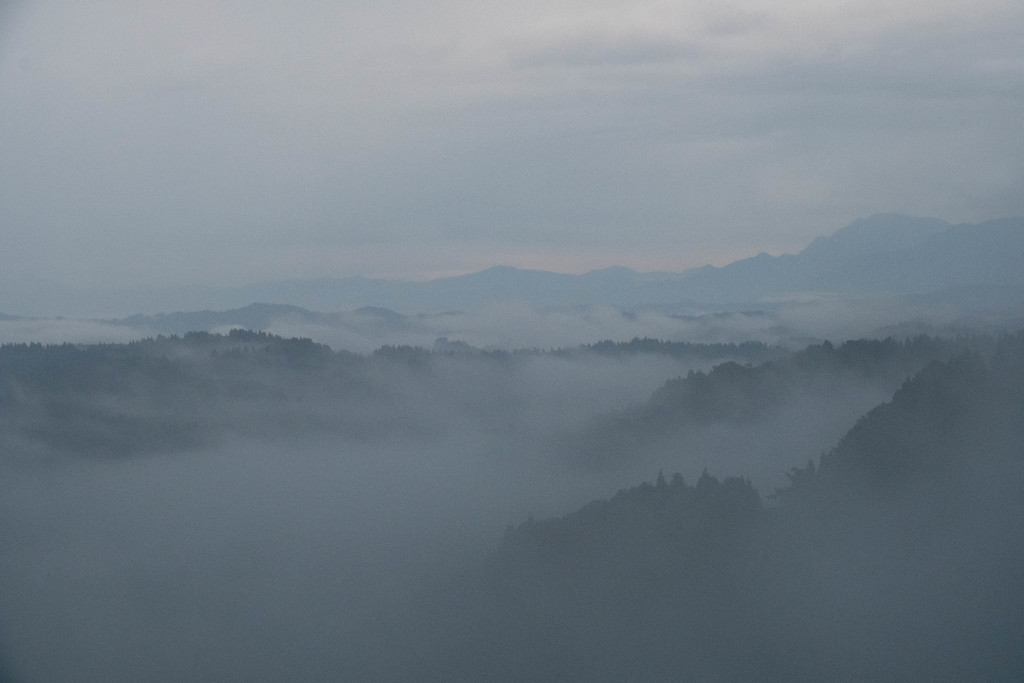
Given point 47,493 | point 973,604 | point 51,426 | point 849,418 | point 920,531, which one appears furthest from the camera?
point 51,426

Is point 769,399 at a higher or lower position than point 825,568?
higher

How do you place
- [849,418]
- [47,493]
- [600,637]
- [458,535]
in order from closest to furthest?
[600,637]
[849,418]
[458,535]
[47,493]

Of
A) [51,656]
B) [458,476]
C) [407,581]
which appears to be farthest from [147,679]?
[458,476]

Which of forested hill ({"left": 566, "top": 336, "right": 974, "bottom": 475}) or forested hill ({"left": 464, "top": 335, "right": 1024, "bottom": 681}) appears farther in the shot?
forested hill ({"left": 566, "top": 336, "right": 974, "bottom": 475})

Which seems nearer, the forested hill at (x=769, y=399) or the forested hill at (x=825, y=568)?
the forested hill at (x=825, y=568)

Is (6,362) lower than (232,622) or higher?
higher

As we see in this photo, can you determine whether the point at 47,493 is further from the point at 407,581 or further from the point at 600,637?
the point at 600,637

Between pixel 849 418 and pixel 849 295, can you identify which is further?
pixel 849 295

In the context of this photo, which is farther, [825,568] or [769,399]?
[769,399]
